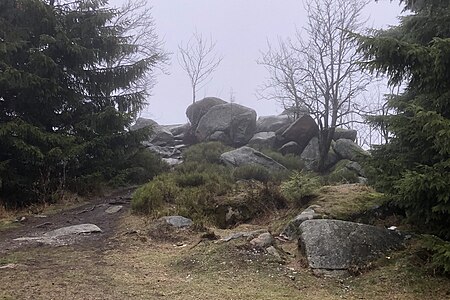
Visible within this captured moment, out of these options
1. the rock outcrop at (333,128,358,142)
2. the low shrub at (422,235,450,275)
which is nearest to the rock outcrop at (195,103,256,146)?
the rock outcrop at (333,128,358,142)

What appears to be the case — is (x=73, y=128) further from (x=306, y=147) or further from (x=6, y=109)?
(x=306, y=147)

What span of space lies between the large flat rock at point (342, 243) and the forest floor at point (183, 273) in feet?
0.56

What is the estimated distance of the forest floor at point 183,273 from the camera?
462cm

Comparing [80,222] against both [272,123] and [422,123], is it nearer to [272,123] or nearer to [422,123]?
[422,123]

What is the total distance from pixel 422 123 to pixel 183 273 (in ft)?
11.9

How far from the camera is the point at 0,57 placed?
11.5 meters

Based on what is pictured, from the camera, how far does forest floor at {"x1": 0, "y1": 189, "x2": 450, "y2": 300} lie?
4625 mm

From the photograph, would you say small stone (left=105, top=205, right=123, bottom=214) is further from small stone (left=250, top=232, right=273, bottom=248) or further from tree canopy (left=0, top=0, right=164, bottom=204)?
small stone (left=250, top=232, right=273, bottom=248)

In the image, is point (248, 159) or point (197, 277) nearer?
point (197, 277)

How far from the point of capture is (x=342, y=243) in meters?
5.66

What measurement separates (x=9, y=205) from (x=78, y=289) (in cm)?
719

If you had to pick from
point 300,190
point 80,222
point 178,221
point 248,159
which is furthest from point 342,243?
point 248,159

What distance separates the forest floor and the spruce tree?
0.82 m

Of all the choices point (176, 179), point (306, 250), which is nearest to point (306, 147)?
point (176, 179)
